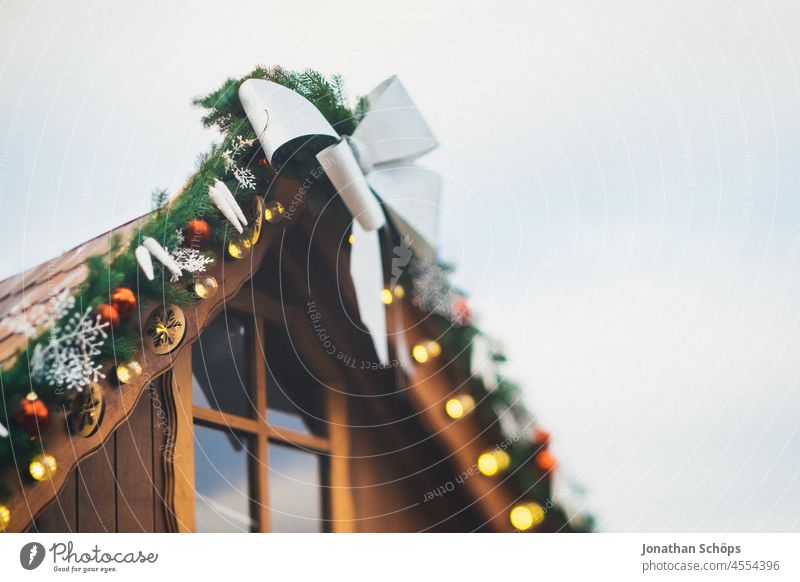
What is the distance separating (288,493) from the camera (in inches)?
54.2

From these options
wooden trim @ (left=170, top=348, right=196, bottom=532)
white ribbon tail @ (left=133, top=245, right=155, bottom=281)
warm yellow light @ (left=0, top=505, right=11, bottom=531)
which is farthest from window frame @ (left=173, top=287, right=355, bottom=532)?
warm yellow light @ (left=0, top=505, right=11, bottom=531)

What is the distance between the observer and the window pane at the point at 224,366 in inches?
53.0

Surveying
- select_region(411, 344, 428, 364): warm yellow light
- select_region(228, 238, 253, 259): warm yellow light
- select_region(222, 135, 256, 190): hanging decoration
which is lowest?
select_region(411, 344, 428, 364): warm yellow light

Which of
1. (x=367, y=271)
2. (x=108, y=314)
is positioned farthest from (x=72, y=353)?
(x=367, y=271)

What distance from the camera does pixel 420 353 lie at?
1.37m

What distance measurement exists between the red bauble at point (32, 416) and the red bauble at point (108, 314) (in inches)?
5.0

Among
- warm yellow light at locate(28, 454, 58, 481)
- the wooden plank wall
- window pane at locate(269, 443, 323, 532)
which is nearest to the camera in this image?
warm yellow light at locate(28, 454, 58, 481)

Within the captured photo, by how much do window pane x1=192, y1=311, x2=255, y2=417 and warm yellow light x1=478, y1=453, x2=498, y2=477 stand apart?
1.09 ft

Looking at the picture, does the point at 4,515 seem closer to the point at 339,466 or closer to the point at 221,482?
the point at 221,482

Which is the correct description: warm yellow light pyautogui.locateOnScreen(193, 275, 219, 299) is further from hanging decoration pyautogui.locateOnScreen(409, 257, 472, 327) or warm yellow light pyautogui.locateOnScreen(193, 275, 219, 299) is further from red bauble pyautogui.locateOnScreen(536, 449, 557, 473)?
red bauble pyautogui.locateOnScreen(536, 449, 557, 473)

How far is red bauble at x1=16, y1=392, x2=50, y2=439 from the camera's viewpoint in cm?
118

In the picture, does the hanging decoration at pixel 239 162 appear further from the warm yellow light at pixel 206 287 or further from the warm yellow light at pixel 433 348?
the warm yellow light at pixel 433 348

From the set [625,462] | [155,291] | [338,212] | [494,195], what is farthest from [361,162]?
[625,462]

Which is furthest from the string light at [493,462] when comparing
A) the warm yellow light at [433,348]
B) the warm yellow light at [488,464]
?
the warm yellow light at [433,348]
